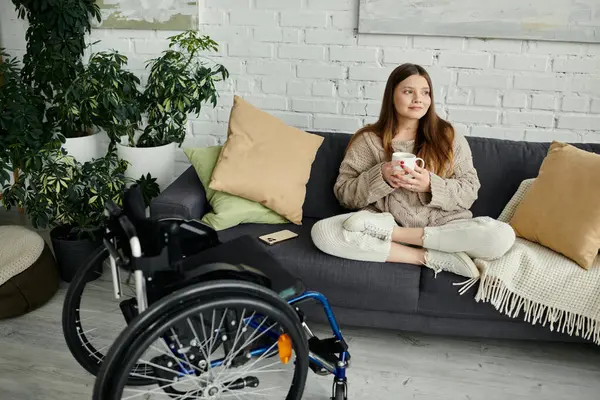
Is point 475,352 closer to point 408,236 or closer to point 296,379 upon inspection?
point 408,236

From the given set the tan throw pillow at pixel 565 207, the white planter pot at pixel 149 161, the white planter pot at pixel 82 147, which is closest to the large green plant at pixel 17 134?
the white planter pot at pixel 82 147

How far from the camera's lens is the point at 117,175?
2389 millimetres


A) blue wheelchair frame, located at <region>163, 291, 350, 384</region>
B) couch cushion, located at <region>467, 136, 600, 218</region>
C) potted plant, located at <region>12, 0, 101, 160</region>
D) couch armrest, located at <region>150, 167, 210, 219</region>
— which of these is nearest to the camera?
blue wheelchair frame, located at <region>163, 291, 350, 384</region>

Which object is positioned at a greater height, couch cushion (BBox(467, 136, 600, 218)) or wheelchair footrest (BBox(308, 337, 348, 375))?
couch cushion (BBox(467, 136, 600, 218))

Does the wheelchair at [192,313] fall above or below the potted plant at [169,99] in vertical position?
below

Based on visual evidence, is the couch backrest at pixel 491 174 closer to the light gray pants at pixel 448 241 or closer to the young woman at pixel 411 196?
the young woman at pixel 411 196

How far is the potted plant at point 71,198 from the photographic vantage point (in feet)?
7.50

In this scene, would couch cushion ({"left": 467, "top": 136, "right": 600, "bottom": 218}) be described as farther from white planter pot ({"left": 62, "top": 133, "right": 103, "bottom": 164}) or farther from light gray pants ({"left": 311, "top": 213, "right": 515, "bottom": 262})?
white planter pot ({"left": 62, "top": 133, "right": 103, "bottom": 164})

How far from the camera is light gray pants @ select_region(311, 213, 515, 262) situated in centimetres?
186

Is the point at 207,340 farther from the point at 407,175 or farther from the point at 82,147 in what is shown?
the point at 82,147

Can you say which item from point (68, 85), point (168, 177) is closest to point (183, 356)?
point (168, 177)

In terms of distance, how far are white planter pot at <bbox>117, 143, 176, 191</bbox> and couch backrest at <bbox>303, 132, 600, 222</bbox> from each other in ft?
2.18

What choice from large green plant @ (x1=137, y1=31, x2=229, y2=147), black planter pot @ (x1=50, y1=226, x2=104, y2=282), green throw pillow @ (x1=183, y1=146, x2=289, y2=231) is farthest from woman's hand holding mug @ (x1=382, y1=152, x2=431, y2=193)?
black planter pot @ (x1=50, y1=226, x2=104, y2=282)

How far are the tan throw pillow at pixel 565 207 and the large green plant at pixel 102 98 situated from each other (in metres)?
1.57
